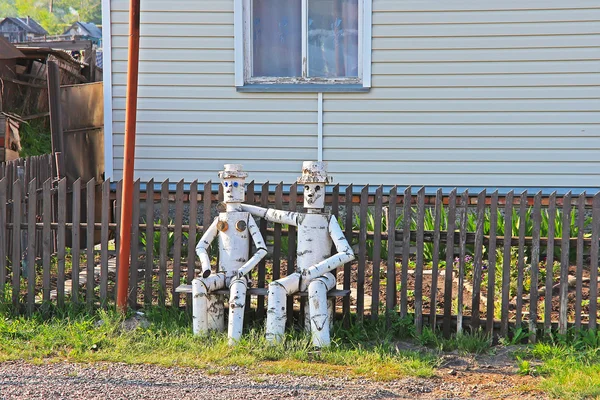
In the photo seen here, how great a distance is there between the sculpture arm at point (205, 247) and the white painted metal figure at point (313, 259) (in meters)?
0.28

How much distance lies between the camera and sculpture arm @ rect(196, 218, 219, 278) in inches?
223

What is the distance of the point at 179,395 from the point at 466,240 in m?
2.43

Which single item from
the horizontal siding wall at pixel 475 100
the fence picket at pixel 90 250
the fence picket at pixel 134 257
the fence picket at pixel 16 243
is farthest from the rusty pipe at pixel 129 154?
the horizontal siding wall at pixel 475 100

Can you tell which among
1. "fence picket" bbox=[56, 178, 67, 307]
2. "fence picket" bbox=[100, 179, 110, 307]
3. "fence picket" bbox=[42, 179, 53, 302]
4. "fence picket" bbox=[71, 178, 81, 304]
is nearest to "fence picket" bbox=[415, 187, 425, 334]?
"fence picket" bbox=[100, 179, 110, 307]

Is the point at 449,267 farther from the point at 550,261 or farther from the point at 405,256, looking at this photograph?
the point at 550,261

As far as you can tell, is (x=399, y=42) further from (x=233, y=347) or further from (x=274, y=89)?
(x=233, y=347)

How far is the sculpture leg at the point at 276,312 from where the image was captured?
5469 mm

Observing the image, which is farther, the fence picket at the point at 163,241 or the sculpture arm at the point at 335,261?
the fence picket at the point at 163,241

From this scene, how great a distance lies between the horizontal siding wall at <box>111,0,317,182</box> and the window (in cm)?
15

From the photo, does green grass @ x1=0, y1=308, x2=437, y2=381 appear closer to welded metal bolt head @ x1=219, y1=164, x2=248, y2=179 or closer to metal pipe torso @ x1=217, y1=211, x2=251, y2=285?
metal pipe torso @ x1=217, y1=211, x2=251, y2=285

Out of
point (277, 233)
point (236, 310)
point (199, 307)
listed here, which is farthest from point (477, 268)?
point (199, 307)

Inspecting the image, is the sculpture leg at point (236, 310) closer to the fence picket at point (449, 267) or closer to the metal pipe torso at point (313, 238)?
the metal pipe torso at point (313, 238)

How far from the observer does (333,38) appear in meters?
8.90

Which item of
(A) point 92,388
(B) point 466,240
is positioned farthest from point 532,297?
(A) point 92,388
